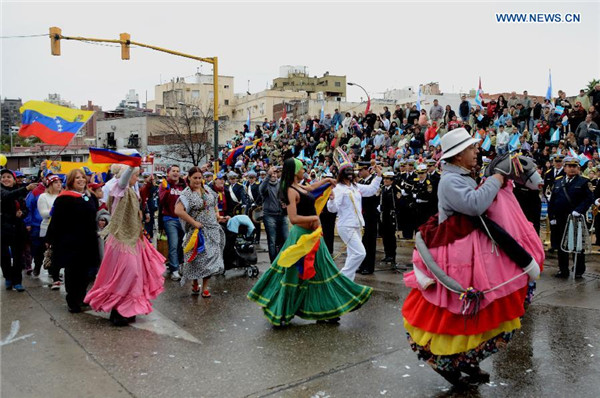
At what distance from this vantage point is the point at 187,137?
56.0 m

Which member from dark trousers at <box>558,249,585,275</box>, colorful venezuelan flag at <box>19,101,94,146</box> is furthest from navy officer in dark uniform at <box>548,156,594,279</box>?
colorful venezuelan flag at <box>19,101,94,146</box>

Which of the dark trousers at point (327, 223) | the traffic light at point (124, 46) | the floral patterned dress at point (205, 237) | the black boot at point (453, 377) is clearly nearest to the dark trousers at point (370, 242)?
the dark trousers at point (327, 223)

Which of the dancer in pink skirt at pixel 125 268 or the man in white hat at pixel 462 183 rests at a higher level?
the man in white hat at pixel 462 183

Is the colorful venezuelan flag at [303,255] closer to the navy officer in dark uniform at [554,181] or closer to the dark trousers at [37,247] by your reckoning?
the navy officer in dark uniform at [554,181]

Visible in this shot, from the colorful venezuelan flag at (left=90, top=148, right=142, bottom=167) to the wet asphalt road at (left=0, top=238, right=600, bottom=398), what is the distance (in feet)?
6.08

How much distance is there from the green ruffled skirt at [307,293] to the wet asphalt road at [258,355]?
0.18 m

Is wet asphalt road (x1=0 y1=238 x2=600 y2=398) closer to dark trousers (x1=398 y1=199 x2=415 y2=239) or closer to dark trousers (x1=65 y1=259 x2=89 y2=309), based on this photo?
dark trousers (x1=65 y1=259 x2=89 y2=309)

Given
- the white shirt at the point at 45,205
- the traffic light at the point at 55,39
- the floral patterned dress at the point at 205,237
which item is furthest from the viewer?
the traffic light at the point at 55,39

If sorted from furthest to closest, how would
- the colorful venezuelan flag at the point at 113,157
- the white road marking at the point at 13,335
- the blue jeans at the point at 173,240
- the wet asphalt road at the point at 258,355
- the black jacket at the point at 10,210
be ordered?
1. the blue jeans at the point at 173,240
2. the black jacket at the point at 10,210
3. the colorful venezuelan flag at the point at 113,157
4. the white road marking at the point at 13,335
5. the wet asphalt road at the point at 258,355

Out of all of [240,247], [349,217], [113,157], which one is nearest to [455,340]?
[349,217]

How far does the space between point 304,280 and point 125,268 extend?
2084 millimetres

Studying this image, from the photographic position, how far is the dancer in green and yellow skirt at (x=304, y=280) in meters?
6.22

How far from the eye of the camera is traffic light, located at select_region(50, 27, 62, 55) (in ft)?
50.4

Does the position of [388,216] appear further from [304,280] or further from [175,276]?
[304,280]
